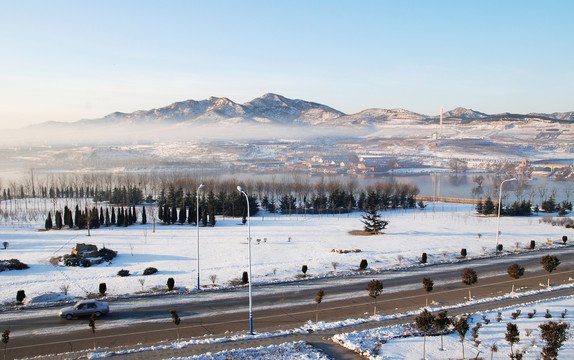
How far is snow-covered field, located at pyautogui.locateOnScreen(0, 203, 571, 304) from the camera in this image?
82.4 feet

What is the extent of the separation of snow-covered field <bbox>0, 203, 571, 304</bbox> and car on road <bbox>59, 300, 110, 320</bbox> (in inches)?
131

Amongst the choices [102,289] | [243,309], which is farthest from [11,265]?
[243,309]

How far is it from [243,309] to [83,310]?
7.05 m

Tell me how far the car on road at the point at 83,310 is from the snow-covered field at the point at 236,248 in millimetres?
3324

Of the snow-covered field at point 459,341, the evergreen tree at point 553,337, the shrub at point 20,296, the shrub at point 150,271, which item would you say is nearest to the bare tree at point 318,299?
the snow-covered field at point 459,341

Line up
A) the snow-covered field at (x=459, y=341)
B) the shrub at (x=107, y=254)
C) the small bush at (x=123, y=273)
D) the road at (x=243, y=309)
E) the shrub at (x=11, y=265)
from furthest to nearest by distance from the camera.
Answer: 1. the shrub at (x=107, y=254)
2. the shrub at (x=11, y=265)
3. the small bush at (x=123, y=273)
4. the road at (x=243, y=309)
5. the snow-covered field at (x=459, y=341)

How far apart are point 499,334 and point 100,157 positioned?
191 meters

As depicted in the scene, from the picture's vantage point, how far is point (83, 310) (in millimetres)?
19031

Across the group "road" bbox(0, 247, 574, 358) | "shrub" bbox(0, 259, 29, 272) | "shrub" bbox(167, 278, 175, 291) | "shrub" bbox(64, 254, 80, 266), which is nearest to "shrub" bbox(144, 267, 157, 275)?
"shrub" bbox(167, 278, 175, 291)

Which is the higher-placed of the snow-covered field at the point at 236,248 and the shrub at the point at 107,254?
the shrub at the point at 107,254

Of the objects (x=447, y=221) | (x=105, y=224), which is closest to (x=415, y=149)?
(x=447, y=221)

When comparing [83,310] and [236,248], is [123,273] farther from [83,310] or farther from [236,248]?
[236,248]

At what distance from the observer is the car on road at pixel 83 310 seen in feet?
62.1

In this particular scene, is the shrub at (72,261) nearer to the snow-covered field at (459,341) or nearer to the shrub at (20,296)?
the shrub at (20,296)
